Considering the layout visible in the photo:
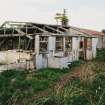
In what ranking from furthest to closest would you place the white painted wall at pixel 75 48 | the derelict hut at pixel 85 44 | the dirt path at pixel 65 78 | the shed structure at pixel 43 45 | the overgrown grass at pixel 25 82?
the derelict hut at pixel 85 44
the white painted wall at pixel 75 48
the shed structure at pixel 43 45
the dirt path at pixel 65 78
the overgrown grass at pixel 25 82

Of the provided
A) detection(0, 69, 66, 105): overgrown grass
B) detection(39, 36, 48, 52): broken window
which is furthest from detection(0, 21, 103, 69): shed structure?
detection(0, 69, 66, 105): overgrown grass

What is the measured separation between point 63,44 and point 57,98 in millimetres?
14205

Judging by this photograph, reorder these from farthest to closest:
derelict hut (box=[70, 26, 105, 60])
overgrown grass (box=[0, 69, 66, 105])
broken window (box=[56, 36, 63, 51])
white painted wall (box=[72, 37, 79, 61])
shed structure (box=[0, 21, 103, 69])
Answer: derelict hut (box=[70, 26, 105, 60])
white painted wall (box=[72, 37, 79, 61])
broken window (box=[56, 36, 63, 51])
shed structure (box=[0, 21, 103, 69])
overgrown grass (box=[0, 69, 66, 105])

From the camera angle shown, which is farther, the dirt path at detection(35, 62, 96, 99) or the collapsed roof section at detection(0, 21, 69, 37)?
the collapsed roof section at detection(0, 21, 69, 37)

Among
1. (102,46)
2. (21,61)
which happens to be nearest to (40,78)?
(21,61)

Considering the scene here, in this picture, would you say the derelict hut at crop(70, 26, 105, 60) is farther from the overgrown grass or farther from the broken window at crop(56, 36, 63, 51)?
the overgrown grass

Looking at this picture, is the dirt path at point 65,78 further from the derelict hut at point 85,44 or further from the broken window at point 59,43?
the derelict hut at point 85,44

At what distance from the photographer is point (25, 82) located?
17.9m

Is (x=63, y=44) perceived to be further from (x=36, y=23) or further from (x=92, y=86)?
(x=92, y=86)

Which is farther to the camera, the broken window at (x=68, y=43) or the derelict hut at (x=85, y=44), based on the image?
the derelict hut at (x=85, y=44)

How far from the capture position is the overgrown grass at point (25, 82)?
1566cm

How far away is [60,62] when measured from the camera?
22828 mm

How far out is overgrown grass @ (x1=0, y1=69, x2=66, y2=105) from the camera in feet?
51.4

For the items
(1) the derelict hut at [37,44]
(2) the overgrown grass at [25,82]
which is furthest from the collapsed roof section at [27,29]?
(2) the overgrown grass at [25,82]
